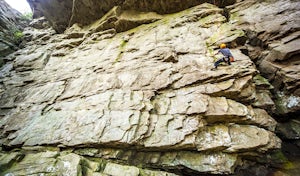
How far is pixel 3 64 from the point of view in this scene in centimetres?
1958

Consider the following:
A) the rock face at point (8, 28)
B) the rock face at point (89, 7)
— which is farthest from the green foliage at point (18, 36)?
the rock face at point (89, 7)

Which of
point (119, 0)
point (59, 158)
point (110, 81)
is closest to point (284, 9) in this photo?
point (110, 81)

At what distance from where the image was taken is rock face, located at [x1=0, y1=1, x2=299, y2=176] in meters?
7.30

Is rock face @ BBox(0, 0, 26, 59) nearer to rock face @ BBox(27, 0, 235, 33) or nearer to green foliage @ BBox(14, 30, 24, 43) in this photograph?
green foliage @ BBox(14, 30, 24, 43)

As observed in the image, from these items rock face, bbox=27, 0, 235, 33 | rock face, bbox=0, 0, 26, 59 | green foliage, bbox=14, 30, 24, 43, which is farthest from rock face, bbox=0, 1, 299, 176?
green foliage, bbox=14, 30, 24, 43

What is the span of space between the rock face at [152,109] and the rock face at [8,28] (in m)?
8.72

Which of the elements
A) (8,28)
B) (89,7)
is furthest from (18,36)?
(89,7)

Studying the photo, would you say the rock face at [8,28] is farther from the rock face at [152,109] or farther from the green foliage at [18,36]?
the rock face at [152,109]

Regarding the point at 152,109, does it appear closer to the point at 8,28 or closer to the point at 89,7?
the point at 89,7

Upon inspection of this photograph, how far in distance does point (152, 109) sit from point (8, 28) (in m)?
26.1

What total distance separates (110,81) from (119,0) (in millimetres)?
9886

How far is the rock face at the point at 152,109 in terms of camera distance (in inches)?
287

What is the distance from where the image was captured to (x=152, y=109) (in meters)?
8.84

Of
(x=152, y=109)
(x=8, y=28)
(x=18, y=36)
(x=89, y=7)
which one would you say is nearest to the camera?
(x=152, y=109)
